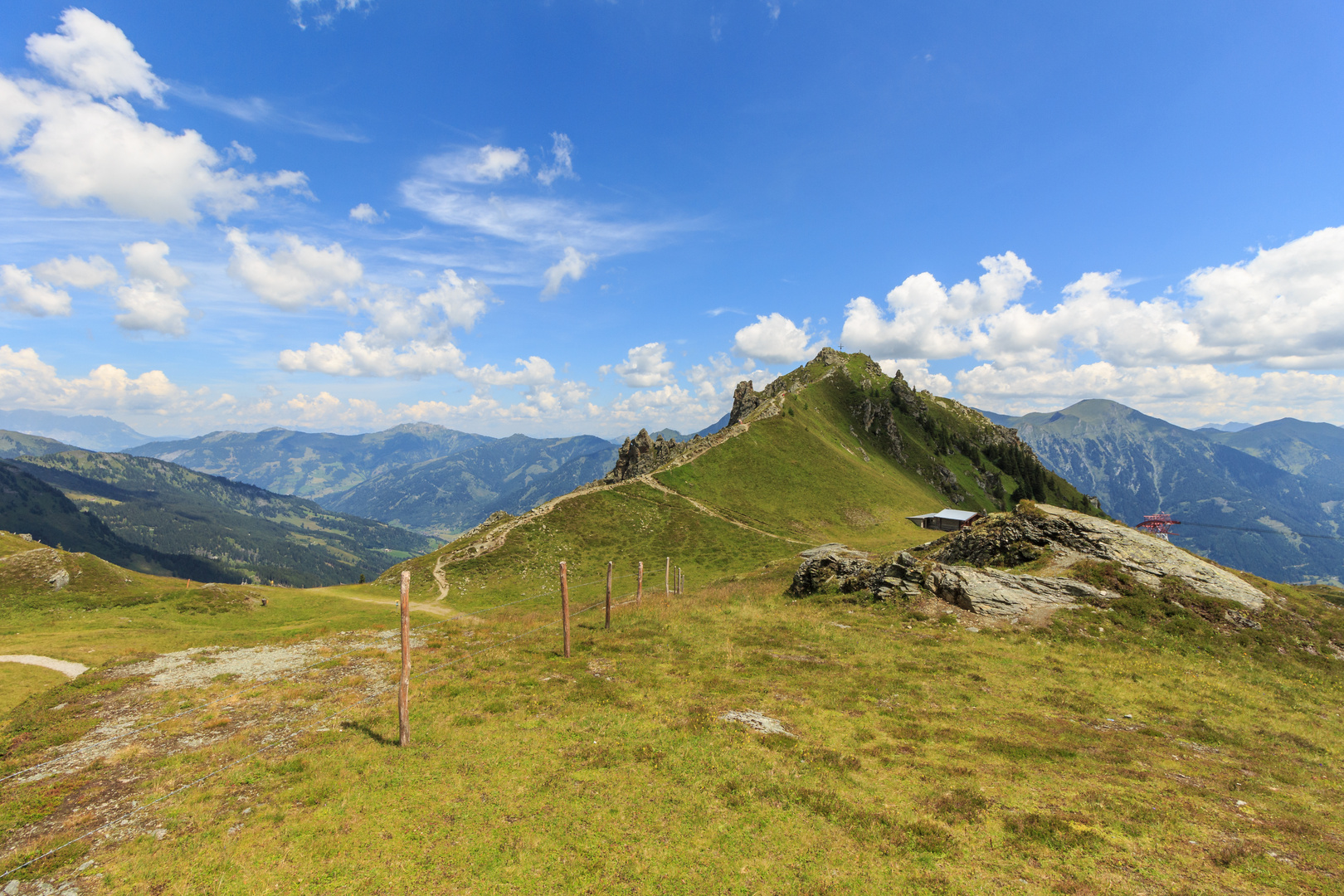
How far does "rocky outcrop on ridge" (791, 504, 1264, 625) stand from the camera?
34.1 metres

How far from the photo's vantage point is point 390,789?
15.2 metres

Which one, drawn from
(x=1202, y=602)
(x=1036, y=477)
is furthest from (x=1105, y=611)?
(x=1036, y=477)

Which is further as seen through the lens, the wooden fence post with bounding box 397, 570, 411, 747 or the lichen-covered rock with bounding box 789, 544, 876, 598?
the lichen-covered rock with bounding box 789, 544, 876, 598

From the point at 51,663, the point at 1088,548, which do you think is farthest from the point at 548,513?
the point at 1088,548

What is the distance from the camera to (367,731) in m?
18.9

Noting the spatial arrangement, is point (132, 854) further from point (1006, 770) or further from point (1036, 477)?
point (1036, 477)

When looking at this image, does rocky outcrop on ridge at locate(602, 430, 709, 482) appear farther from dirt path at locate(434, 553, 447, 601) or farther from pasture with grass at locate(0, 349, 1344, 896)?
pasture with grass at locate(0, 349, 1344, 896)

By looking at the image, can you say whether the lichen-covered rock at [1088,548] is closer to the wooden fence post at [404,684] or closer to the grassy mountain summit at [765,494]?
the grassy mountain summit at [765,494]

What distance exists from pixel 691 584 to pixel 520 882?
56786 mm

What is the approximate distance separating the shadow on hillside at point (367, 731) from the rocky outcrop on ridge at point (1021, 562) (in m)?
33.0

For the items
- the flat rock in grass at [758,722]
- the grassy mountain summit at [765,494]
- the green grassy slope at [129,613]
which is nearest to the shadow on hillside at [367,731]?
the flat rock in grass at [758,722]

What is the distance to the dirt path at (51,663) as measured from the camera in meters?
24.1

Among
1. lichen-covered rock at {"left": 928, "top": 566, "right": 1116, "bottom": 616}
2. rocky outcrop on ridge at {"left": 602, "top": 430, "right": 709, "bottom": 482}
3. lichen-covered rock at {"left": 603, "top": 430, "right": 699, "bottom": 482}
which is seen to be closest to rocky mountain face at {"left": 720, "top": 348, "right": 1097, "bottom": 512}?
rocky outcrop on ridge at {"left": 602, "top": 430, "right": 709, "bottom": 482}

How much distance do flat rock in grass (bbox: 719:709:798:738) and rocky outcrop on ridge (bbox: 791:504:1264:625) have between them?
2180 cm
